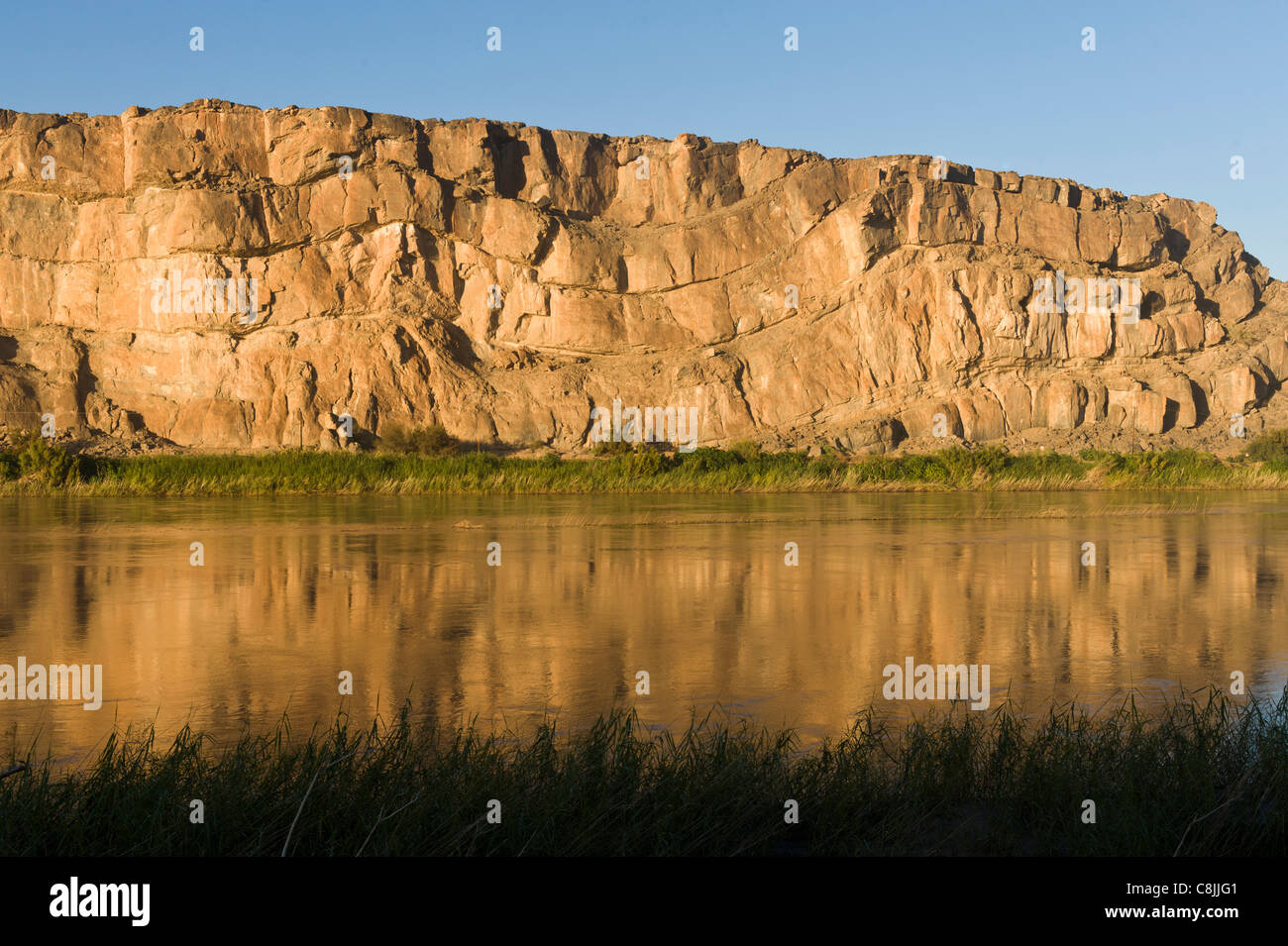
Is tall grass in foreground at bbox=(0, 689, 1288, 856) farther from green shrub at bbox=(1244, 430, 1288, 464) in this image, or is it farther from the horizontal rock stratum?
the horizontal rock stratum

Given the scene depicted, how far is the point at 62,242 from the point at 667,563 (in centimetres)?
5054

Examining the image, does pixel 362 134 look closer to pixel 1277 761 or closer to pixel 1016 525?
pixel 1016 525

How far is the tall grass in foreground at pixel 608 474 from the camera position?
36500mm

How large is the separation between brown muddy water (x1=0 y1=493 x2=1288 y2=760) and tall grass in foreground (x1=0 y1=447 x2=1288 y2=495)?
1426 centimetres

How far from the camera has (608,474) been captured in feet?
128

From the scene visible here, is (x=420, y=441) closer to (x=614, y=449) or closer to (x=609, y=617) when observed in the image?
(x=614, y=449)

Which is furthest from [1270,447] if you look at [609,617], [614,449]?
[609,617]

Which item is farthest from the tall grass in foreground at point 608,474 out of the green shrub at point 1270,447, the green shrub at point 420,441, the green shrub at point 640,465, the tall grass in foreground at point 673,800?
the tall grass in foreground at point 673,800

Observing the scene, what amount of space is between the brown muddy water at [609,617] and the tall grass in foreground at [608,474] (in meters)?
14.3

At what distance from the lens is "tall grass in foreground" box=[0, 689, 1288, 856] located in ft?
14.9

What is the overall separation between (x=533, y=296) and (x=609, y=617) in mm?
46721

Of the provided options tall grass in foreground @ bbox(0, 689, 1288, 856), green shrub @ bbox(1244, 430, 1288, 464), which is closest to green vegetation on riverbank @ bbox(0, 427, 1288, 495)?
green shrub @ bbox(1244, 430, 1288, 464)

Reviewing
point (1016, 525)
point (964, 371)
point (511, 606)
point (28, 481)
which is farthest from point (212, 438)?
point (511, 606)

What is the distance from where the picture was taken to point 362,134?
56406 mm
